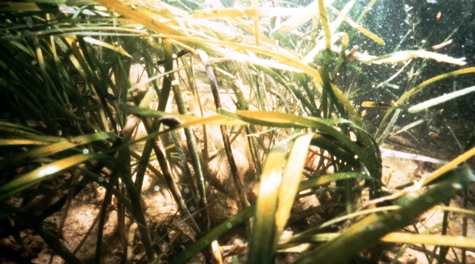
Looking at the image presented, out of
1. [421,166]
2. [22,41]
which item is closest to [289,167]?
[22,41]

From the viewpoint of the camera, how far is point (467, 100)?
382 cm

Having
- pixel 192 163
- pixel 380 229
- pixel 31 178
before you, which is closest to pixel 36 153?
pixel 31 178

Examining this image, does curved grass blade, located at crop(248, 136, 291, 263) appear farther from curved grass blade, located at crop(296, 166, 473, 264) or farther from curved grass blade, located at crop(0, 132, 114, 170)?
curved grass blade, located at crop(0, 132, 114, 170)

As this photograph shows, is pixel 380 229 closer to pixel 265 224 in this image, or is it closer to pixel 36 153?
pixel 265 224

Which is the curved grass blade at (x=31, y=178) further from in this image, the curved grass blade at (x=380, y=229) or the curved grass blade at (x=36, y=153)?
the curved grass blade at (x=380, y=229)

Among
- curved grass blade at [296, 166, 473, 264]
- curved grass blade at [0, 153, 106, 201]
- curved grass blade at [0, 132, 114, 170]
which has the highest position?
curved grass blade at [0, 132, 114, 170]

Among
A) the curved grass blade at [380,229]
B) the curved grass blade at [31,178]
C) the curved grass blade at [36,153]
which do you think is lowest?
the curved grass blade at [380,229]

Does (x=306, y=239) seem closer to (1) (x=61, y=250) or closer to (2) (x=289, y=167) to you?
(2) (x=289, y=167)

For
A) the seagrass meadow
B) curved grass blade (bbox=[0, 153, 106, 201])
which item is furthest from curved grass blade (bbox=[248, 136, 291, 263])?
curved grass blade (bbox=[0, 153, 106, 201])

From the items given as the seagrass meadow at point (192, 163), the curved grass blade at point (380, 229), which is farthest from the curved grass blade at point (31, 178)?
the curved grass blade at point (380, 229)

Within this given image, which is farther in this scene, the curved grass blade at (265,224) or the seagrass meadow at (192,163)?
A: the seagrass meadow at (192,163)

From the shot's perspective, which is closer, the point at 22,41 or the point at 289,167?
the point at 289,167

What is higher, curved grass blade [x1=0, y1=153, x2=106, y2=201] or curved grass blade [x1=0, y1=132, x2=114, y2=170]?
curved grass blade [x1=0, y1=132, x2=114, y2=170]

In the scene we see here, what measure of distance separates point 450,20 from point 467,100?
1569 mm
